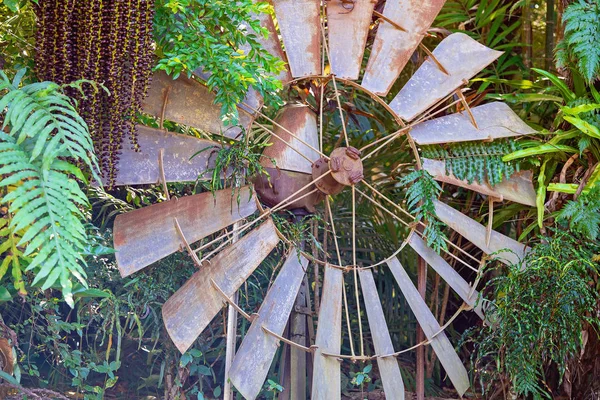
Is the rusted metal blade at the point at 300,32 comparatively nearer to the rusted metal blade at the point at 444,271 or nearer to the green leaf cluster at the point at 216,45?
the green leaf cluster at the point at 216,45

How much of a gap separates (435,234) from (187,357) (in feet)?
3.27

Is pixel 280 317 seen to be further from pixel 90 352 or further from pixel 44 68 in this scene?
pixel 44 68

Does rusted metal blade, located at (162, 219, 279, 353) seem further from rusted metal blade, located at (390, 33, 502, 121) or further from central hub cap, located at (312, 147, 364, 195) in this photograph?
rusted metal blade, located at (390, 33, 502, 121)

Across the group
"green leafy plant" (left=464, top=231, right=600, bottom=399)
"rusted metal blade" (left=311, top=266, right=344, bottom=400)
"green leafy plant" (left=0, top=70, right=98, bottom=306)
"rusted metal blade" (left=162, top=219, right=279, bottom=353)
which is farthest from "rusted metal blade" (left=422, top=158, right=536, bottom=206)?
"green leafy plant" (left=0, top=70, right=98, bottom=306)

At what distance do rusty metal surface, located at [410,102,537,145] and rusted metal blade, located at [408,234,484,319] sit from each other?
37cm

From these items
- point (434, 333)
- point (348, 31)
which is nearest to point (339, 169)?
point (348, 31)

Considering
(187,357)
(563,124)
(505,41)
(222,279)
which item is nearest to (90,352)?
(187,357)

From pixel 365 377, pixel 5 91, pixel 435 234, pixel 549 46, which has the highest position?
pixel 549 46

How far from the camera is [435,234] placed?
2812 millimetres

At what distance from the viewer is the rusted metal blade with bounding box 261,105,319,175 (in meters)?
2.77

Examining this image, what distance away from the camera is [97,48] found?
2117 millimetres

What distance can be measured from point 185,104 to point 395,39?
81cm

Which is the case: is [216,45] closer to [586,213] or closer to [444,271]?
[444,271]

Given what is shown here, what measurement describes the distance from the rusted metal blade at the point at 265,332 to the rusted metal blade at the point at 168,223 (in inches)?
10.4
